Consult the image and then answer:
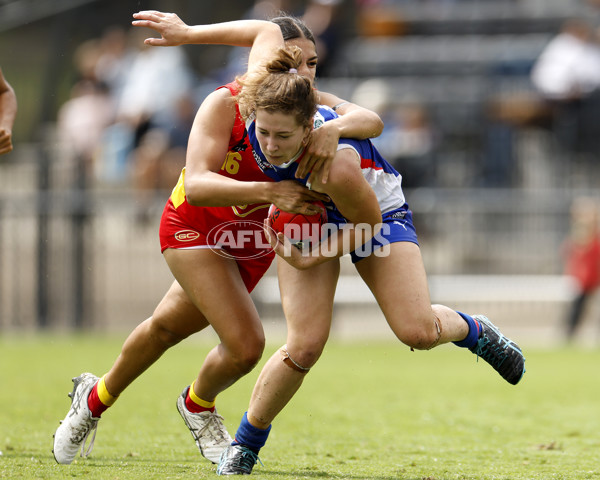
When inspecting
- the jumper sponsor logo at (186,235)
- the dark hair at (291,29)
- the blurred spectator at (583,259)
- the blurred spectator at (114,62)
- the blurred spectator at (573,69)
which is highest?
the dark hair at (291,29)

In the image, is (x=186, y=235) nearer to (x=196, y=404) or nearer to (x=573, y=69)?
(x=196, y=404)

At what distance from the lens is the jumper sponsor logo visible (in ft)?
15.9

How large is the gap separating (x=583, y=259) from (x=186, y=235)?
9644 millimetres

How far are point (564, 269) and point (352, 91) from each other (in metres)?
4.47

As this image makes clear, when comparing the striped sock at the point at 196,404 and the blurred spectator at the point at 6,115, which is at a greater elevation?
the blurred spectator at the point at 6,115

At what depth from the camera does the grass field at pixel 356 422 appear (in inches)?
191

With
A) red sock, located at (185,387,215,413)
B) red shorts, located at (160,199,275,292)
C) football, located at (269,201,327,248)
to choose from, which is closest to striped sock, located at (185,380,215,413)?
red sock, located at (185,387,215,413)

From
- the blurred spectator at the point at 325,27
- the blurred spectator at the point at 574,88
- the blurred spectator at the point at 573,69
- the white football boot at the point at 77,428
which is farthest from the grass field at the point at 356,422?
the blurred spectator at the point at 325,27

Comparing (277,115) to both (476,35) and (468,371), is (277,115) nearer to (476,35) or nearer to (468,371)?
(468,371)

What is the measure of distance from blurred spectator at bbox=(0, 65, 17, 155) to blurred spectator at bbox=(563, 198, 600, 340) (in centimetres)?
958

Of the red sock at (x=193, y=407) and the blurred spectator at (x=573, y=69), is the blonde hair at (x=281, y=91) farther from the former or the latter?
the blurred spectator at (x=573, y=69)

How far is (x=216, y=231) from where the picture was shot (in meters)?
4.87

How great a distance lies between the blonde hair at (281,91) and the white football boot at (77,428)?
1.84 metres

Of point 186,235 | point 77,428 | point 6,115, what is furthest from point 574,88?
point 77,428
